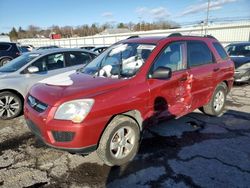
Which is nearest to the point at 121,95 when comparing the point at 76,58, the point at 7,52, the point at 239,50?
the point at 76,58

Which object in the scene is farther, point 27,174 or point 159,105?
point 159,105

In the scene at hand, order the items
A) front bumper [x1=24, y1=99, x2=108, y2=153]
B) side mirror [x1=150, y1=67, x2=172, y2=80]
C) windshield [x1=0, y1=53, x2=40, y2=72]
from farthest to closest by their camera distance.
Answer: windshield [x1=0, y1=53, x2=40, y2=72] < side mirror [x1=150, y1=67, x2=172, y2=80] < front bumper [x1=24, y1=99, x2=108, y2=153]

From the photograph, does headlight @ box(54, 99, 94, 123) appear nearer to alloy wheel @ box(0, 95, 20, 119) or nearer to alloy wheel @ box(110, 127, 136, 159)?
alloy wheel @ box(110, 127, 136, 159)

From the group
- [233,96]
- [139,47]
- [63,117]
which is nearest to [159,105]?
[139,47]

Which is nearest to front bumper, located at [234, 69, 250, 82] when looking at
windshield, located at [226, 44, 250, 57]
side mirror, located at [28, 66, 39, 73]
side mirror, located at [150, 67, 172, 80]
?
windshield, located at [226, 44, 250, 57]

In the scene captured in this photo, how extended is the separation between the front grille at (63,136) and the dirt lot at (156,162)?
60cm

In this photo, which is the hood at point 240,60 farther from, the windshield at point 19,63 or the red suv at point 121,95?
the windshield at point 19,63

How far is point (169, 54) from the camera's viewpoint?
4035 mm

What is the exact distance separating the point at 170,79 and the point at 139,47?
2.59 feet

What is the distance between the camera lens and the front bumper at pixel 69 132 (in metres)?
2.90

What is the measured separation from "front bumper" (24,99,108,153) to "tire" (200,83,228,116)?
10.2ft

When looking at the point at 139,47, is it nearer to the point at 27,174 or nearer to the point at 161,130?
the point at 161,130

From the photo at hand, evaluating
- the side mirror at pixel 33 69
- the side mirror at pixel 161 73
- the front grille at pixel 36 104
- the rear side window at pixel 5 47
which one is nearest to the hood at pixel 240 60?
the side mirror at pixel 161 73

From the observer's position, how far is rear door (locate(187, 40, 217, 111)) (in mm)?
4435
